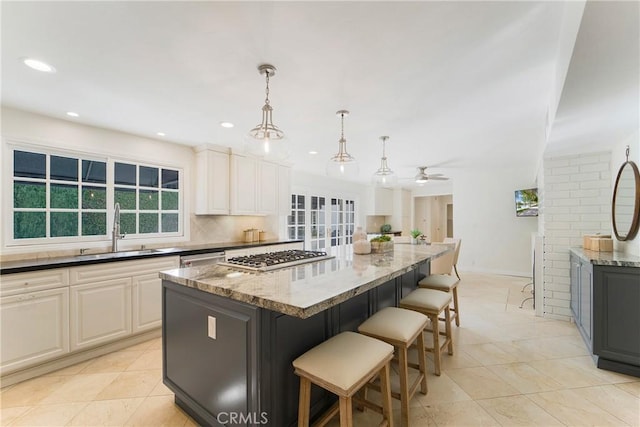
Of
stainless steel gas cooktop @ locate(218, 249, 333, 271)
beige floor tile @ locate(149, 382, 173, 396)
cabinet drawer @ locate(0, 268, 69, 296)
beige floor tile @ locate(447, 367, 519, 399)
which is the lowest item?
beige floor tile @ locate(149, 382, 173, 396)

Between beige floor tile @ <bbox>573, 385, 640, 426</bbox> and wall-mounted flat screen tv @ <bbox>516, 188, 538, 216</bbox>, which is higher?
wall-mounted flat screen tv @ <bbox>516, 188, 538, 216</bbox>

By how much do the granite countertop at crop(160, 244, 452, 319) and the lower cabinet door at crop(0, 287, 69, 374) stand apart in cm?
145

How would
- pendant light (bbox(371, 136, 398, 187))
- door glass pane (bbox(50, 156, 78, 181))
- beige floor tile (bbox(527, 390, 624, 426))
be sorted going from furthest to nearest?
pendant light (bbox(371, 136, 398, 187)) → door glass pane (bbox(50, 156, 78, 181)) → beige floor tile (bbox(527, 390, 624, 426))

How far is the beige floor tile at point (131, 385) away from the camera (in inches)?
83.3

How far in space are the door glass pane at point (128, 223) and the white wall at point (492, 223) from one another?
645cm

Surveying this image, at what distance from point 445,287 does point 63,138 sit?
4214 mm

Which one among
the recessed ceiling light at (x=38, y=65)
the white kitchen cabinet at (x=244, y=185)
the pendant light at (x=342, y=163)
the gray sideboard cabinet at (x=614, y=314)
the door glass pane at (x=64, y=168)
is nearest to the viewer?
the recessed ceiling light at (x=38, y=65)

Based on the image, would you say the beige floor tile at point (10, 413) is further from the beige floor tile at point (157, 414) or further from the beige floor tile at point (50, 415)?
the beige floor tile at point (157, 414)

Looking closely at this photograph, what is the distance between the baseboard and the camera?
90.3 inches

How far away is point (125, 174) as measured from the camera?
3.49 metres

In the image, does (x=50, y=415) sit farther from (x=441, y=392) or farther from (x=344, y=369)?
(x=441, y=392)

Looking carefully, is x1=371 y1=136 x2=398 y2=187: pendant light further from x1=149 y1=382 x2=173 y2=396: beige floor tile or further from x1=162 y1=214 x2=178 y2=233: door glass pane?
x1=149 y1=382 x2=173 y2=396: beige floor tile

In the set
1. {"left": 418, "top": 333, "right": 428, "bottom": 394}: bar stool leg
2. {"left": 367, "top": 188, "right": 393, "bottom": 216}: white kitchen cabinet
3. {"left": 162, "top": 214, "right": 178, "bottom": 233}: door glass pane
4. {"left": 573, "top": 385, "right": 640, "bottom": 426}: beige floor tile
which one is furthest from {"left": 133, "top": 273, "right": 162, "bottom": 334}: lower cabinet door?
{"left": 367, "top": 188, "right": 393, "bottom": 216}: white kitchen cabinet

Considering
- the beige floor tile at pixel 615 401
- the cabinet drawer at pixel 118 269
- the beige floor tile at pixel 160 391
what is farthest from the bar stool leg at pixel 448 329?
the cabinet drawer at pixel 118 269
